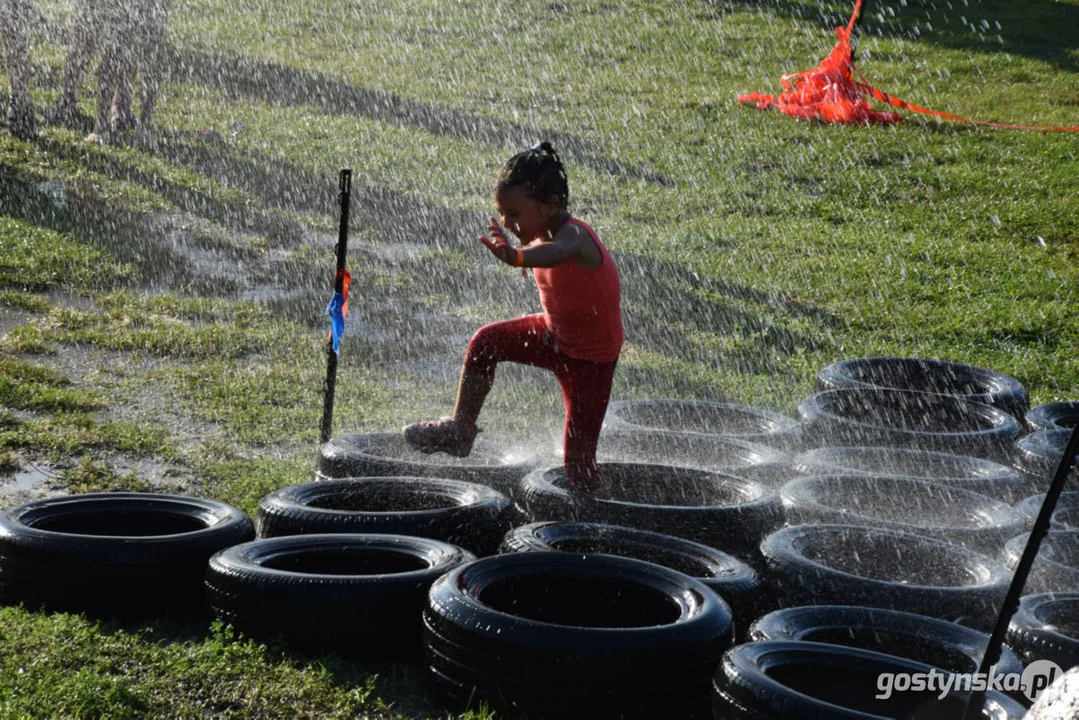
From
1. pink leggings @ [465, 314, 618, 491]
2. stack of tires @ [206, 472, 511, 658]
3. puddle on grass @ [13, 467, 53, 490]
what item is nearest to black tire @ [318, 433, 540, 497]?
stack of tires @ [206, 472, 511, 658]

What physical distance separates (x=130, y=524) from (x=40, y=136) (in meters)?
13.5

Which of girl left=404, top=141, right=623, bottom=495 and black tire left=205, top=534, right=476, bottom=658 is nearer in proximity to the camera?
black tire left=205, top=534, right=476, bottom=658

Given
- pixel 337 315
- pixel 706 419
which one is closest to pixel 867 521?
pixel 706 419

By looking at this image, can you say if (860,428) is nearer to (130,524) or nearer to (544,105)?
(130,524)

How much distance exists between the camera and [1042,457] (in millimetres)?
7227

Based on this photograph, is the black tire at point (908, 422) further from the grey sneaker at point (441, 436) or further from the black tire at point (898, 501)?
the grey sneaker at point (441, 436)

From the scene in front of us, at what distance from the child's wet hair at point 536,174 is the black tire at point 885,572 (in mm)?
1894

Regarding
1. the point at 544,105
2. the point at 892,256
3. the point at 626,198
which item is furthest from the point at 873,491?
the point at 544,105

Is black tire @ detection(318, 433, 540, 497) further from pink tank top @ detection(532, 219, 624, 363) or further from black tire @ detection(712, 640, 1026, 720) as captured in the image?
black tire @ detection(712, 640, 1026, 720)

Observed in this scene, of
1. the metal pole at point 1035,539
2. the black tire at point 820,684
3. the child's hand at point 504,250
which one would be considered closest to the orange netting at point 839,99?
the child's hand at point 504,250

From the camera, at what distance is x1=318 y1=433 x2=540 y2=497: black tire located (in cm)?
655

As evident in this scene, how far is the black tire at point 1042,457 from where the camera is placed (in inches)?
281

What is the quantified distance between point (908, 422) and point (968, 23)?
2273cm

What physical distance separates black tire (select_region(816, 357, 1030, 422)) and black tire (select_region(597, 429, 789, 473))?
1513mm
